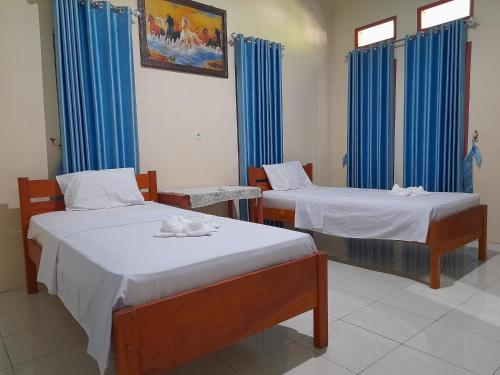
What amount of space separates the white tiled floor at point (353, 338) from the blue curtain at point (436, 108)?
5.04 ft

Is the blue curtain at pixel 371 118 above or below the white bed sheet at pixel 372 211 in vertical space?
above

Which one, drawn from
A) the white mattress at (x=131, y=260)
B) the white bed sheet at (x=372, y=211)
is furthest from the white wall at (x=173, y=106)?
the white bed sheet at (x=372, y=211)

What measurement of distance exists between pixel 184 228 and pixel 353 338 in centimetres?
109

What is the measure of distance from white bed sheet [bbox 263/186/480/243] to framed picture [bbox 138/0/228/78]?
5.34 ft

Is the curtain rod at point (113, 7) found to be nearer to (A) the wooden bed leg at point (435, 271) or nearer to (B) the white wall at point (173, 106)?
(B) the white wall at point (173, 106)

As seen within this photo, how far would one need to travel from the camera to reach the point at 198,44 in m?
3.79

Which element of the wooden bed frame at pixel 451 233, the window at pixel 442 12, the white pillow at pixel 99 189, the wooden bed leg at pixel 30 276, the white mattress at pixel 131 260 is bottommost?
the wooden bed leg at pixel 30 276

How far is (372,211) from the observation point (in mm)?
3051

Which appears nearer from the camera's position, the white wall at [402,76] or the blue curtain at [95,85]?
the blue curtain at [95,85]

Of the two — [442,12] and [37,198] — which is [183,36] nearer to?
[37,198]

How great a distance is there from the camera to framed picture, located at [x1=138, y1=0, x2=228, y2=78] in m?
3.44

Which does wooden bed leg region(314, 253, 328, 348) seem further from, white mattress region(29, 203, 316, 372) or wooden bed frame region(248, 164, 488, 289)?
wooden bed frame region(248, 164, 488, 289)

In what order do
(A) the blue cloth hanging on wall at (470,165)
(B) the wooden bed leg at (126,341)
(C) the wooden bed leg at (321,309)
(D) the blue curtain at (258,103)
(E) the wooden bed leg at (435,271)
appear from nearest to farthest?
(B) the wooden bed leg at (126,341) < (C) the wooden bed leg at (321,309) < (E) the wooden bed leg at (435,271) < (A) the blue cloth hanging on wall at (470,165) < (D) the blue curtain at (258,103)

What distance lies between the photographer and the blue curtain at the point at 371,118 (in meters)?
4.50
